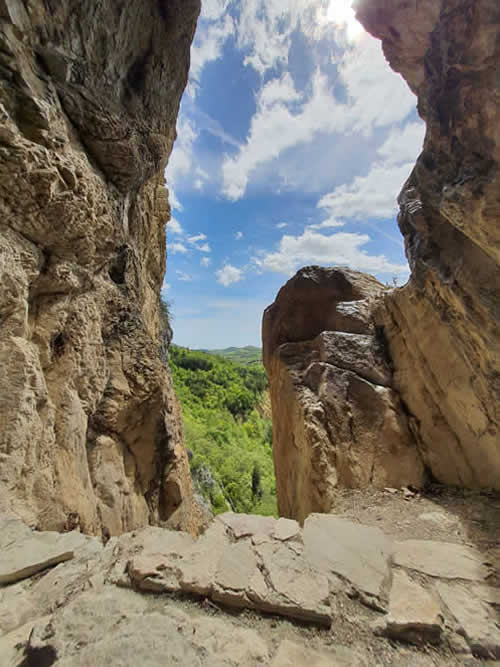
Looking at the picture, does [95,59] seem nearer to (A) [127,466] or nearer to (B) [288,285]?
(B) [288,285]

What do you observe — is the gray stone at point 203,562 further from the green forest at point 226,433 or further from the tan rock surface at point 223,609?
the green forest at point 226,433

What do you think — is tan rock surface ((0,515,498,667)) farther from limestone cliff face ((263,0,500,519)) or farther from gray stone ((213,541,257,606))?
limestone cliff face ((263,0,500,519))

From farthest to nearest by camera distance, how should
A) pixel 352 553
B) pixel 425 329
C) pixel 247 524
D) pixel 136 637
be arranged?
pixel 425 329 → pixel 247 524 → pixel 352 553 → pixel 136 637

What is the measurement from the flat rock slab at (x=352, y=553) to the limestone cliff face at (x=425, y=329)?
7.25 feet

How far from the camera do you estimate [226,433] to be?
2561cm

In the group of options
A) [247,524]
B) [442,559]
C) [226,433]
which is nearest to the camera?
[442,559]

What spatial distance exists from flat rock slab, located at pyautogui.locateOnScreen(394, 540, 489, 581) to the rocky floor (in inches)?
0.6

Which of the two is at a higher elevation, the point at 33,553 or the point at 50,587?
the point at 33,553

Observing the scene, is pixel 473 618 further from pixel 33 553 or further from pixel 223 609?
pixel 33 553

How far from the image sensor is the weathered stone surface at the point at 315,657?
1303 millimetres

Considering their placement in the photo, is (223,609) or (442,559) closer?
(223,609)

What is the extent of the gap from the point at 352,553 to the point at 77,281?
4.02 m

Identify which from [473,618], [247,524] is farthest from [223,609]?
[473,618]

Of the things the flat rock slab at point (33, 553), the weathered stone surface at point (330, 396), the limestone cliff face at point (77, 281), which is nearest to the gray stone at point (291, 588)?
the flat rock slab at point (33, 553)
